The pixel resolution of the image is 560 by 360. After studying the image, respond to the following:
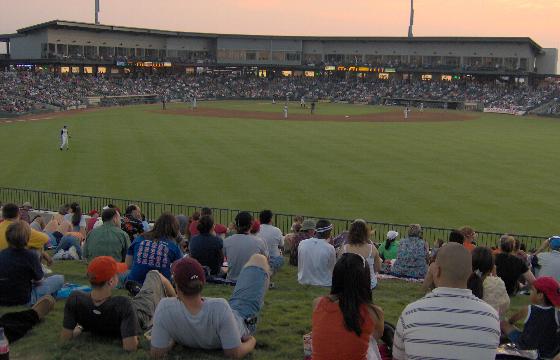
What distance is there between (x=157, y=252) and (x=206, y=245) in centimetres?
210

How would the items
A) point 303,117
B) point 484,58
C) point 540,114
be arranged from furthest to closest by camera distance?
point 484,58 → point 540,114 → point 303,117

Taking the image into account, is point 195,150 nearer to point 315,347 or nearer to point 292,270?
point 292,270

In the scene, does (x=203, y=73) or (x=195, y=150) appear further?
(x=203, y=73)

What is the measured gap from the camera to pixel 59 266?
41.3 ft

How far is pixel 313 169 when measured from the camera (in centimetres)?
3425

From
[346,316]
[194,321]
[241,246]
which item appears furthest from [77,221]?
[346,316]

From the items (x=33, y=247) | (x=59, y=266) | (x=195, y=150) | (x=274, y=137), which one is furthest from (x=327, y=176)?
(x=33, y=247)

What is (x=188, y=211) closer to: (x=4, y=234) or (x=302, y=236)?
(x=302, y=236)

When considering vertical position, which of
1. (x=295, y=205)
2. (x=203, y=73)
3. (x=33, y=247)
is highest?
(x=203, y=73)

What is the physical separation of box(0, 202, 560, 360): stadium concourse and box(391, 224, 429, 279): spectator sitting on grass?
0.63ft

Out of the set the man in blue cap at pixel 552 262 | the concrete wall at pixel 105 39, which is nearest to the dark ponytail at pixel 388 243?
the man in blue cap at pixel 552 262

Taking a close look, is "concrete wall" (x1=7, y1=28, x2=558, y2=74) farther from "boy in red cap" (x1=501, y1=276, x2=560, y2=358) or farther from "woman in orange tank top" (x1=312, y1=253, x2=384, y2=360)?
"woman in orange tank top" (x1=312, y1=253, x2=384, y2=360)

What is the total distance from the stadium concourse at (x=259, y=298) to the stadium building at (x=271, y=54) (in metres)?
90.8

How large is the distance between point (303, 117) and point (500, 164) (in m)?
34.2
